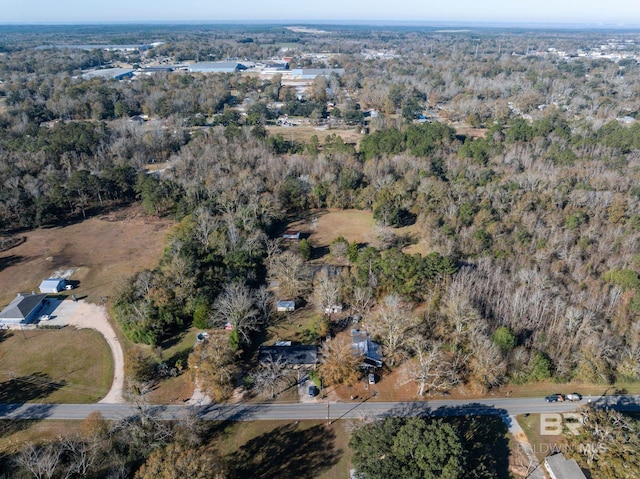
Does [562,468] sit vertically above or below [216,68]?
below

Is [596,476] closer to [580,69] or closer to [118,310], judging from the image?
[118,310]

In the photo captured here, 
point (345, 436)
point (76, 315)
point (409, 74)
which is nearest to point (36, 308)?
point (76, 315)

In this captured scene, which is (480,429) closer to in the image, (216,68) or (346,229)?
(346,229)

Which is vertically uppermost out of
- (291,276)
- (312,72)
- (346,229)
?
(312,72)

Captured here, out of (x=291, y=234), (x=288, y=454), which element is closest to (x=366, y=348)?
(x=288, y=454)

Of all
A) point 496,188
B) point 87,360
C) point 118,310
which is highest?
point 496,188

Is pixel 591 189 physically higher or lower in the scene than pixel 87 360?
higher

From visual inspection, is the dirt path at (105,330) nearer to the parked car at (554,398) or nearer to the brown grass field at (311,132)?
the parked car at (554,398)
